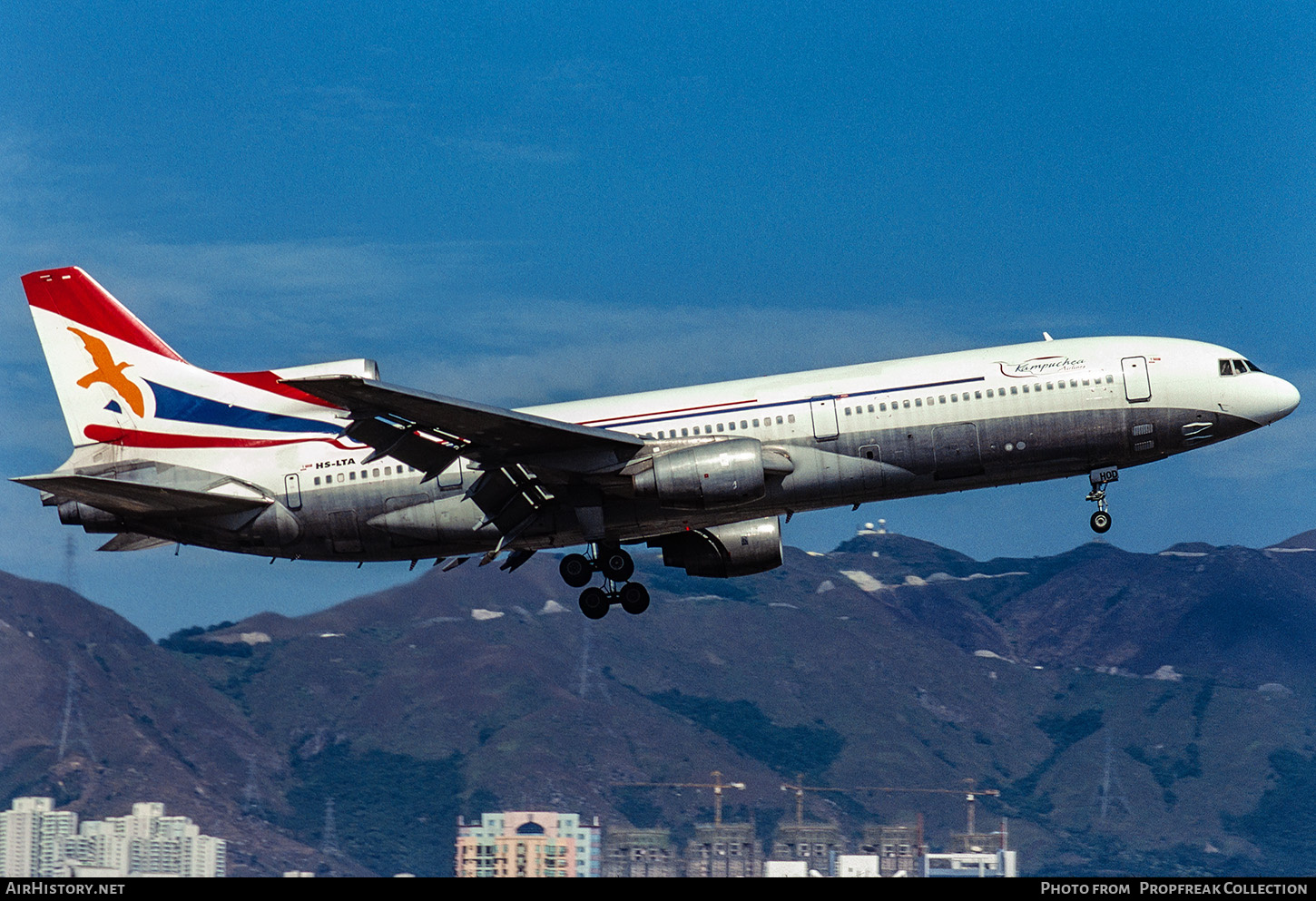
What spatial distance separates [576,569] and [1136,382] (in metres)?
15.5

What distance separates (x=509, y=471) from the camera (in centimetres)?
4006

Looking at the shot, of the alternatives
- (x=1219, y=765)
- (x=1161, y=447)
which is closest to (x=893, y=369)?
(x=1161, y=447)

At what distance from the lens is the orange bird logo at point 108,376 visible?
146ft

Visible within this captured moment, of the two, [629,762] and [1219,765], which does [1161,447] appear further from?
[1219,765]

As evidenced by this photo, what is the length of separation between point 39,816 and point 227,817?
18.2 metres

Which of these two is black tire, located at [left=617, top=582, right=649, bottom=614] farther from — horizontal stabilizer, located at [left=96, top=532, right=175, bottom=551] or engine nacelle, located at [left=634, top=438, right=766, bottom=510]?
horizontal stabilizer, located at [left=96, top=532, right=175, bottom=551]

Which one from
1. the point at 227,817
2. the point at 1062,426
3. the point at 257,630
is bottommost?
the point at 227,817

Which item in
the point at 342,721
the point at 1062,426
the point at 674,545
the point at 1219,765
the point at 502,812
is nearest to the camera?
the point at 1062,426

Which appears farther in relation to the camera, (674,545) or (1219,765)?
(1219,765)

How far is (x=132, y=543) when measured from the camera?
4359cm

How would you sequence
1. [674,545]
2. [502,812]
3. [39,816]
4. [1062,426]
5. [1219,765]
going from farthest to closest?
[1219,765] → [502,812] → [39,816] → [674,545] → [1062,426]

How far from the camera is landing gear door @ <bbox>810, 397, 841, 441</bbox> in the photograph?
39.9m

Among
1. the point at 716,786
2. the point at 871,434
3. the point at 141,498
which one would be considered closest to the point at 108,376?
the point at 141,498

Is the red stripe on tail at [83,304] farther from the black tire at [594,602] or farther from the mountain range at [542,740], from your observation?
the mountain range at [542,740]
